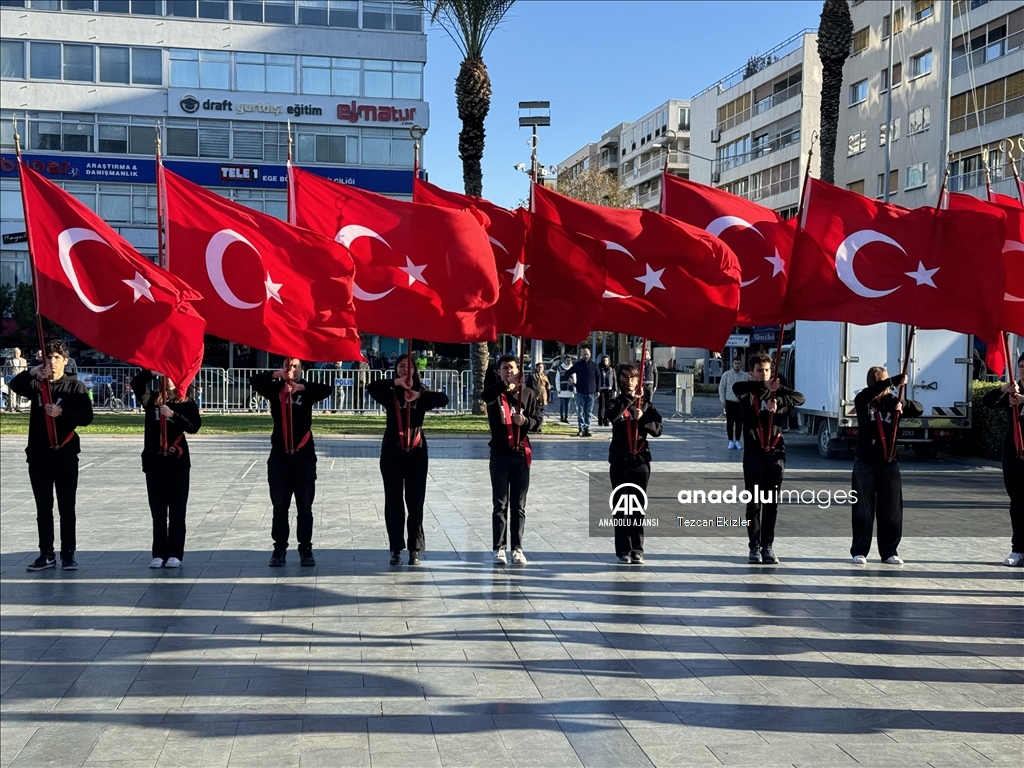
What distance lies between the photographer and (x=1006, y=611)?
8.48 m

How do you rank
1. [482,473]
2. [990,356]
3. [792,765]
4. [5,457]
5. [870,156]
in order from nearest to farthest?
[792,765]
[990,356]
[482,473]
[5,457]
[870,156]

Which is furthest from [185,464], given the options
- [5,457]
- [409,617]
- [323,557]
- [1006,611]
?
[5,457]

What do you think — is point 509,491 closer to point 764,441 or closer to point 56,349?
point 764,441

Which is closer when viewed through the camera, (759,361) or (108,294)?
(108,294)

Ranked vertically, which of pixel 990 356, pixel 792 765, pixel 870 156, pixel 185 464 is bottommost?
pixel 792 765

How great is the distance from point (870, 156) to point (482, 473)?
128 ft

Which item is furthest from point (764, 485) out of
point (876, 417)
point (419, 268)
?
point (419, 268)

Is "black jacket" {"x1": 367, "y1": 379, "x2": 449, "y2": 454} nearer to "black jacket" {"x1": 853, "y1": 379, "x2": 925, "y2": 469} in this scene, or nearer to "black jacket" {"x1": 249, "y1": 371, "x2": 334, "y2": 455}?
"black jacket" {"x1": 249, "y1": 371, "x2": 334, "y2": 455}

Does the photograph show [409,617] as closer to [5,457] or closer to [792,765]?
[792,765]

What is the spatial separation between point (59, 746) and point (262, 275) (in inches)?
168

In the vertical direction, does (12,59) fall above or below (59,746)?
above

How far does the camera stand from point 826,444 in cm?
2056

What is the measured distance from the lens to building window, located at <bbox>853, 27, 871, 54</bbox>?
5047 cm

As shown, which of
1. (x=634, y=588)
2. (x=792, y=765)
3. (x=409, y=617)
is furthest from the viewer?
(x=634, y=588)
